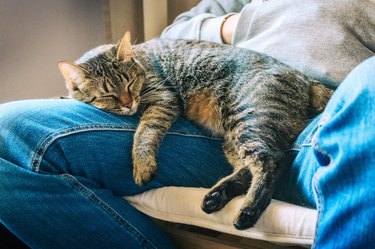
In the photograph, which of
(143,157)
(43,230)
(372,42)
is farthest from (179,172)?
(372,42)

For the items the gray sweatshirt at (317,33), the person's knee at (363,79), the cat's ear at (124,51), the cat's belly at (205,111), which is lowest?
the cat's belly at (205,111)

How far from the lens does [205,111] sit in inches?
49.5

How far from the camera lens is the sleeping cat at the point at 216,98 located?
1.02 m

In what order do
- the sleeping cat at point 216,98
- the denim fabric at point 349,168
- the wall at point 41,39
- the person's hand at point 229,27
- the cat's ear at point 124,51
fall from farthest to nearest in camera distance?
1. the wall at point 41,39
2. the person's hand at point 229,27
3. the cat's ear at point 124,51
4. the sleeping cat at point 216,98
5. the denim fabric at point 349,168

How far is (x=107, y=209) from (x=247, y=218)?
1.06 feet

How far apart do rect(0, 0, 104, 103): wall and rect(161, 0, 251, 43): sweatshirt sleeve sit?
457 mm

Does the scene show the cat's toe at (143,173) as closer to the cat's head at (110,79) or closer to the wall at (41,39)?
the cat's head at (110,79)

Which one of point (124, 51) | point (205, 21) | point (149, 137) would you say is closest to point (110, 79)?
point (124, 51)

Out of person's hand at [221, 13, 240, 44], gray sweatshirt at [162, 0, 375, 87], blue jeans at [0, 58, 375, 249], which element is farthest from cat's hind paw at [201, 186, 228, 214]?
person's hand at [221, 13, 240, 44]

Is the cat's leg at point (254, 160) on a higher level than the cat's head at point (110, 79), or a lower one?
lower

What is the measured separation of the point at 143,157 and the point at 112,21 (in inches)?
42.7

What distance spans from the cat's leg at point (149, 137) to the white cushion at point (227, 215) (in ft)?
0.20

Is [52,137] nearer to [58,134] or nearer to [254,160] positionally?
[58,134]

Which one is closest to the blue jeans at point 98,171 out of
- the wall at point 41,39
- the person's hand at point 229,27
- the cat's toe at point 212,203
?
the cat's toe at point 212,203
